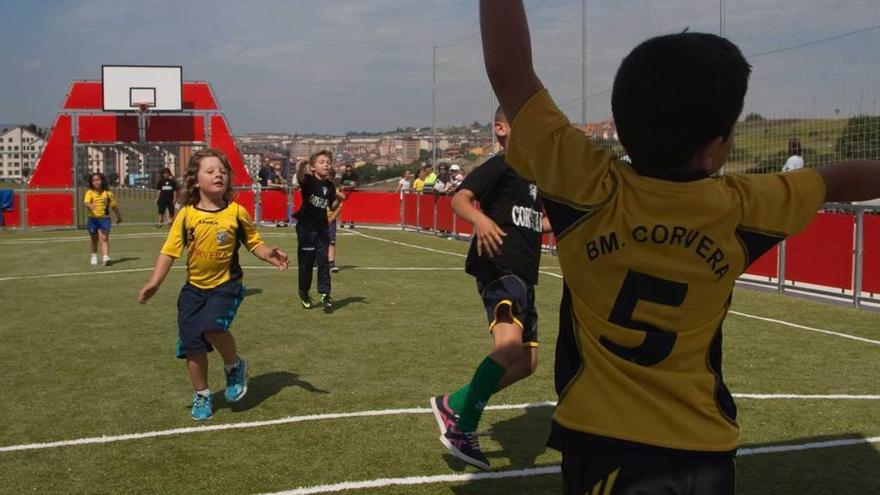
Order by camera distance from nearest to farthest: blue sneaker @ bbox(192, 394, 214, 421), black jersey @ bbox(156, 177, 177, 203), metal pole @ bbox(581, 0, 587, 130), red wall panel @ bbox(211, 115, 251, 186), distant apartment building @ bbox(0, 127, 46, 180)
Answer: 1. blue sneaker @ bbox(192, 394, 214, 421)
2. metal pole @ bbox(581, 0, 587, 130)
3. black jersey @ bbox(156, 177, 177, 203)
4. red wall panel @ bbox(211, 115, 251, 186)
5. distant apartment building @ bbox(0, 127, 46, 180)

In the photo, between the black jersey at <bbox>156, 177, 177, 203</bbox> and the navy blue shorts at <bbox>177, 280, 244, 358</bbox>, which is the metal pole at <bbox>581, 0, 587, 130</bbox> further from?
the black jersey at <bbox>156, 177, 177, 203</bbox>

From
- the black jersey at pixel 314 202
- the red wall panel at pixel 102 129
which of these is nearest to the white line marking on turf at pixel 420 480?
the black jersey at pixel 314 202

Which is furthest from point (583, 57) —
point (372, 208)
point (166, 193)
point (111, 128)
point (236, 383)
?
point (111, 128)

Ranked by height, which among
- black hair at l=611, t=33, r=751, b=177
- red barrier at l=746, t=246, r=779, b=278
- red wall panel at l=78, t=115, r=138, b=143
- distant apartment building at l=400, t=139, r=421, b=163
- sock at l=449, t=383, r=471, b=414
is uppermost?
red wall panel at l=78, t=115, r=138, b=143

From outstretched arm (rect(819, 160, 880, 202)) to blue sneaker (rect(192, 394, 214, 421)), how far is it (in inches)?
204

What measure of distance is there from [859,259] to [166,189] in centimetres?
2236

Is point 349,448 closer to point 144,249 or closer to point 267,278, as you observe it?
point 267,278

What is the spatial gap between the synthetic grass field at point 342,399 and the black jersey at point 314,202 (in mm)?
1193

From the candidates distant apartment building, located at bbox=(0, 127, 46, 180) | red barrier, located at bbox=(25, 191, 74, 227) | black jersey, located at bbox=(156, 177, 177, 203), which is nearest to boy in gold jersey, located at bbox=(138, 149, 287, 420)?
black jersey, located at bbox=(156, 177, 177, 203)

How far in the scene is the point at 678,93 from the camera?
1.89 metres

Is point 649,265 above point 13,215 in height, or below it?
above

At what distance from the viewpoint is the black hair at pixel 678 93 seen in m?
1.89

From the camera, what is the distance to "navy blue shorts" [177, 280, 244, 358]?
6.51 meters

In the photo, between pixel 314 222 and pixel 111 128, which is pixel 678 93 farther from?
pixel 111 128
